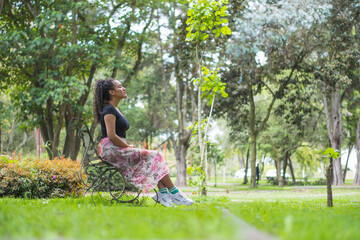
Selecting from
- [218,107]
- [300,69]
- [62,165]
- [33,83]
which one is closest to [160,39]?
[218,107]

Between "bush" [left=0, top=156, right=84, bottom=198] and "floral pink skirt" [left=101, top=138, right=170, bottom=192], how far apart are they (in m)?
2.44

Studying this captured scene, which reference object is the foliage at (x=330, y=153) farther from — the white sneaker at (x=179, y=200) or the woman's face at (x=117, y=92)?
the woman's face at (x=117, y=92)

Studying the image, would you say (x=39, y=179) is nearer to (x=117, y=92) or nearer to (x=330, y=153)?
(x=117, y=92)

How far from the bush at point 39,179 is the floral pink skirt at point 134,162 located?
2436 mm

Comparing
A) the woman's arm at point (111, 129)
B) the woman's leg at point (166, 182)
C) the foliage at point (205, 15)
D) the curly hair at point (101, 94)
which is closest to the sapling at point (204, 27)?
the foliage at point (205, 15)

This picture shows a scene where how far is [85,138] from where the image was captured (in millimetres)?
6203

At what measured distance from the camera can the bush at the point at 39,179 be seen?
285 inches

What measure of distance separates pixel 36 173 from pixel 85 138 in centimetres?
212

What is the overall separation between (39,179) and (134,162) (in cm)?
287

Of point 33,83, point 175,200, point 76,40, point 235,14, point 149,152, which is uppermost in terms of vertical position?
point 235,14

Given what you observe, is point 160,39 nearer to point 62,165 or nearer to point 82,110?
point 82,110

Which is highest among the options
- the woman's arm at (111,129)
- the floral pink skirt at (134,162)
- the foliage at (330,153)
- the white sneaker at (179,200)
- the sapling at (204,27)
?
the sapling at (204,27)

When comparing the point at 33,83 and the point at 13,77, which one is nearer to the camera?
the point at 33,83

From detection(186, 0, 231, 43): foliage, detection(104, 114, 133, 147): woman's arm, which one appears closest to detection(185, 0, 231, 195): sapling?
detection(186, 0, 231, 43): foliage
